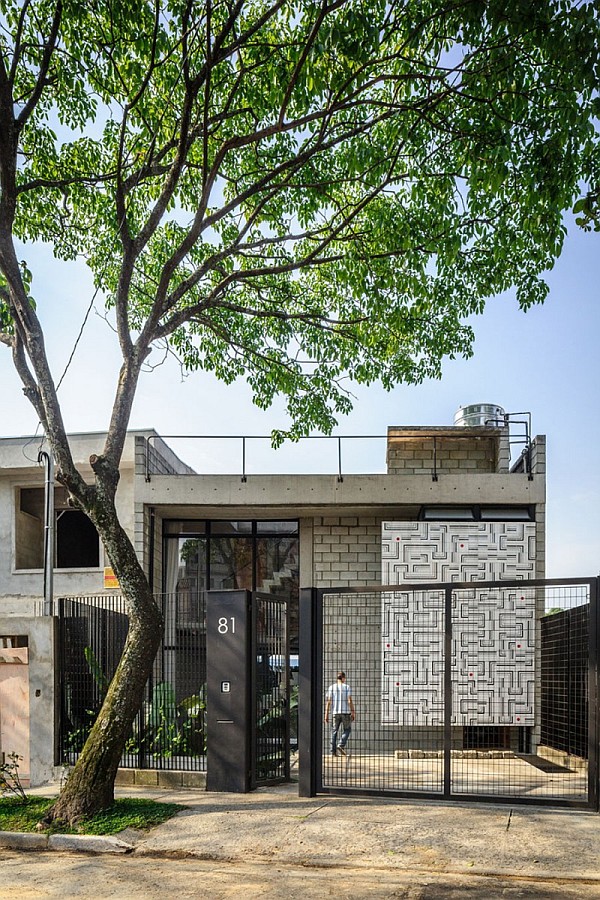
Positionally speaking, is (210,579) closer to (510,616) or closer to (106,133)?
(510,616)

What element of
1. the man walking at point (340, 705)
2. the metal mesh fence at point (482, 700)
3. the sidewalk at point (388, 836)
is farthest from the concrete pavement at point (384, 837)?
the man walking at point (340, 705)

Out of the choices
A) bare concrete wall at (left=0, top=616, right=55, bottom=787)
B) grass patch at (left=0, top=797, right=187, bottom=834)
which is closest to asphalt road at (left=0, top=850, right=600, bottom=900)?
grass patch at (left=0, top=797, right=187, bottom=834)

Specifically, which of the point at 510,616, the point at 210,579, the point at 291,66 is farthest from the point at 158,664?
the point at 291,66

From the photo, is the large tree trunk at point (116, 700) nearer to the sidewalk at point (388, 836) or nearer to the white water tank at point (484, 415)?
the sidewalk at point (388, 836)

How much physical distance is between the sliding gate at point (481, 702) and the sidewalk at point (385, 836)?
1.13 feet

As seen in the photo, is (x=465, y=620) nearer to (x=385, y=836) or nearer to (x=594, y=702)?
(x=594, y=702)

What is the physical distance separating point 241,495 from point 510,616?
5.36m

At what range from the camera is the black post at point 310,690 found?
413 inches

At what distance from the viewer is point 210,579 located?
18.2m

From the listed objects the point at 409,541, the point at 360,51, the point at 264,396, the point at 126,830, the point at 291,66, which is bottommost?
the point at 126,830

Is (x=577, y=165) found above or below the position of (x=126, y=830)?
above

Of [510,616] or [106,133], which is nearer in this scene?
[106,133]

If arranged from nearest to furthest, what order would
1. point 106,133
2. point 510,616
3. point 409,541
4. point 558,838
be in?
point 558,838, point 106,133, point 510,616, point 409,541

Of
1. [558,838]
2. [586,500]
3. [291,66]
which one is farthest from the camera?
[586,500]
